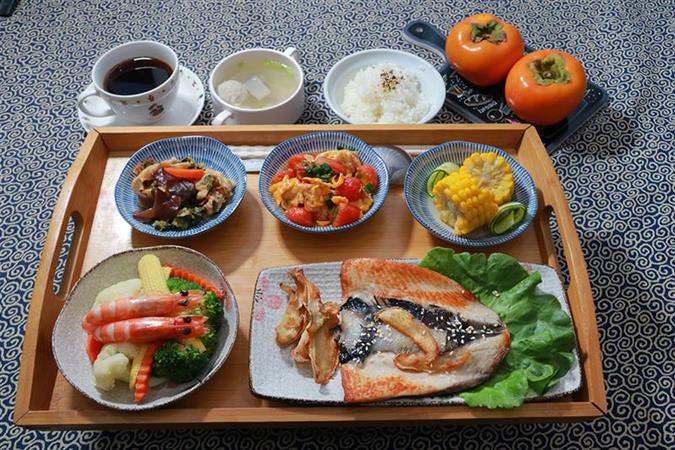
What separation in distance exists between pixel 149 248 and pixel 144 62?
3.15 feet

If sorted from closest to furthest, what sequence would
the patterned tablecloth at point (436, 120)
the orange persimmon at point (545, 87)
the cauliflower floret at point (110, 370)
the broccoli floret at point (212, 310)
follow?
the cauliflower floret at point (110, 370), the broccoli floret at point (212, 310), the patterned tablecloth at point (436, 120), the orange persimmon at point (545, 87)

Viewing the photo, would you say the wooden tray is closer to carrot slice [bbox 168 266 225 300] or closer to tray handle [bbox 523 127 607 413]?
tray handle [bbox 523 127 607 413]

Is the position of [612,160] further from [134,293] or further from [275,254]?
[134,293]

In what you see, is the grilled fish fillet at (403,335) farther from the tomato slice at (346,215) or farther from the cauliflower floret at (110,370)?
the cauliflower floret at (110,370)

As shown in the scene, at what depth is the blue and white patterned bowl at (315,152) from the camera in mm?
1889

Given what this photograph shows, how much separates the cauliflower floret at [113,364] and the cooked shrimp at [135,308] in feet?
0.24

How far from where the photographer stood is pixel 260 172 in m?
1.94

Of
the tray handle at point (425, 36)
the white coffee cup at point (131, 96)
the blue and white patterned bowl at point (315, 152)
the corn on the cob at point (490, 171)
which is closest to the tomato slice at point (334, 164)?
the blue and white patterned bowl at point (315, 152)

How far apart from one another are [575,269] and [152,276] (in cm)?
124

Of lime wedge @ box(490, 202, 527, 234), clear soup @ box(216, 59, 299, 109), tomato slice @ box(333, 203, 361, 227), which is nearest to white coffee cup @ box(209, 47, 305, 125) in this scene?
clear soup @ box(216, 59, 299, 109)

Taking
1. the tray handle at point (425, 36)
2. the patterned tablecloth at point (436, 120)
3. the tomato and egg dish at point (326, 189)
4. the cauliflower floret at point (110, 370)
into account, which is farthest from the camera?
the tray handle at point (425, 36)

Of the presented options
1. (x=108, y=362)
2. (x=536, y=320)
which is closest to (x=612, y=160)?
(x=536, y=320)

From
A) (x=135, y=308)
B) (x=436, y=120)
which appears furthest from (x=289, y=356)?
(x=436, y=120)

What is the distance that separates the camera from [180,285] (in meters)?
1.62
